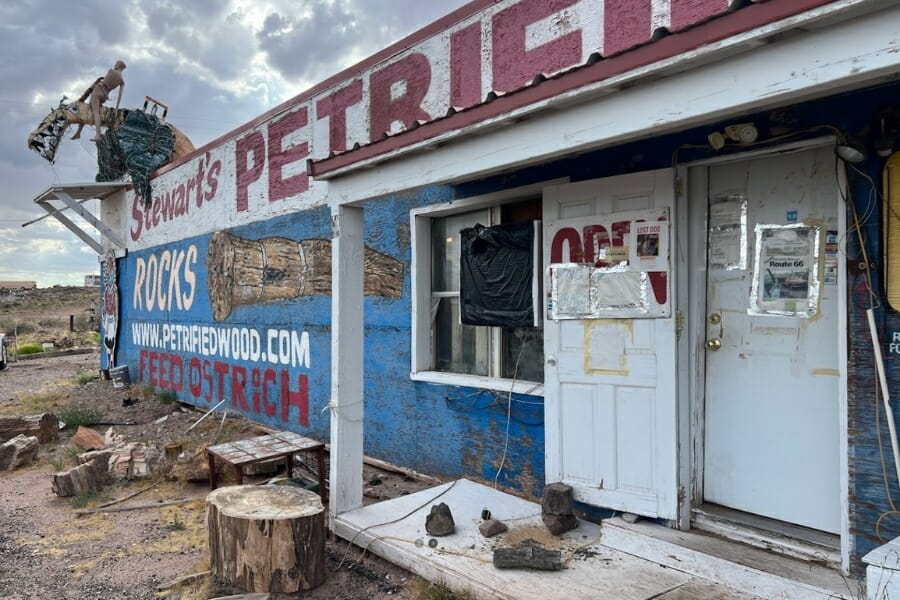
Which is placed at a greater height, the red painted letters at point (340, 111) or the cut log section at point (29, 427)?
the red painted letters at point (340, 111)

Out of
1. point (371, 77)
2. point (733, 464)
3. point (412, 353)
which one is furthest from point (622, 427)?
point (371, 77)

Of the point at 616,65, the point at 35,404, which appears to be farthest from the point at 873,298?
the point at 35,404

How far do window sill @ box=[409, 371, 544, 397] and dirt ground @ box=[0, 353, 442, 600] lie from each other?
1011 mm

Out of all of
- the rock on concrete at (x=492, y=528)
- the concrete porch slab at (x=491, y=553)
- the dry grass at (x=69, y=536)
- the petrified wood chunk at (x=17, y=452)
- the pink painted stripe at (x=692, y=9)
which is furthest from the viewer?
the petrified wood chunk at (x=17, y=452)

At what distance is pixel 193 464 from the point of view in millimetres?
6121

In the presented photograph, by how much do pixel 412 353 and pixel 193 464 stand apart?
2473 millimetres

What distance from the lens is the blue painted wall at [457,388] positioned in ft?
10.2

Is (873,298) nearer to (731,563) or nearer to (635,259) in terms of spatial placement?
(635,259)

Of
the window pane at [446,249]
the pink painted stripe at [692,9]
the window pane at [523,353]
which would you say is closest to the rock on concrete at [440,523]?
the window pane at [523,353]

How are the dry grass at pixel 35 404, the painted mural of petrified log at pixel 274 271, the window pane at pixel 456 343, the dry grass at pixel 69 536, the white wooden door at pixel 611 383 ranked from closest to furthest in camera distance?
the white wooden door at pixel 611 383, the dry grass at pixel 69 536, the window pane at pixel 456 343, the painted mural of petrified log at pixel 274 271, the dry grass at pixel 35 404

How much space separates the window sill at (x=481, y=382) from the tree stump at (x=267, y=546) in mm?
1793

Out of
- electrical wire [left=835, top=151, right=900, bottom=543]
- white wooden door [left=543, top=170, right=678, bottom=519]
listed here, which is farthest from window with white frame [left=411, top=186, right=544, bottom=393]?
electrical wire [left=835, top=151, right=900, bottom=543]

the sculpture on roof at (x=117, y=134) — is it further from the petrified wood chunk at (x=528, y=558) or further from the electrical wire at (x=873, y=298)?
the electrical wire at (x=873, y=298)

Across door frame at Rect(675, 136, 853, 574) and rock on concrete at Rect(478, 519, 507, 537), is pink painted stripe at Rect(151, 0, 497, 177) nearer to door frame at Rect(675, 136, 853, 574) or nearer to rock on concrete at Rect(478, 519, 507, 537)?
door frame at Rect(675, 136, 853, 574)
